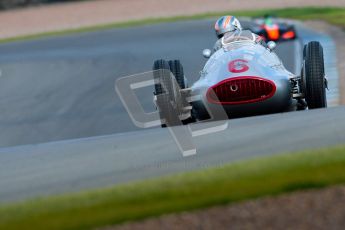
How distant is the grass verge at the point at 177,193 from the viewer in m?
5.62

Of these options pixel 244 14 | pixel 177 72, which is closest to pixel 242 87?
pixel 177 72

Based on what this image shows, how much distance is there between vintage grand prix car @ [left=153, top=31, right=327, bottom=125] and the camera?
8.99m

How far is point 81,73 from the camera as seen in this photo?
17.2 meters

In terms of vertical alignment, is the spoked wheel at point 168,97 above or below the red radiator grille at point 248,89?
below

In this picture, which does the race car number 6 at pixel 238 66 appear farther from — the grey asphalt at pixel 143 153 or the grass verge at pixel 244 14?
the grass verge at pixel 244 14

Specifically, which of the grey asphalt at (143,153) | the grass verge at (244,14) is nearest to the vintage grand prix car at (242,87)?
the grey asphalt at (143,153)

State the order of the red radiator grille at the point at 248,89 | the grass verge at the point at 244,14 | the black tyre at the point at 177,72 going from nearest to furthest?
the red radiator grille at the point at 248,89, the black tyre at the point at 177,72, the grass verge at the point at 244,14

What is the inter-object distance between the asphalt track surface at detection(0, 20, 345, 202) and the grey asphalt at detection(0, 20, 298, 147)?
0.7 inches

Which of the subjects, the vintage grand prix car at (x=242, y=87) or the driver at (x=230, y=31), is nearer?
the vintage grand prix car at (x=242, y=87)

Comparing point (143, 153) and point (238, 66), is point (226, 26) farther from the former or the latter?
point (143, 153)

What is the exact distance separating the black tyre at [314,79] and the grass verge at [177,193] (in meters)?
3.03

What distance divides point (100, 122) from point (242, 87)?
3.83 meters

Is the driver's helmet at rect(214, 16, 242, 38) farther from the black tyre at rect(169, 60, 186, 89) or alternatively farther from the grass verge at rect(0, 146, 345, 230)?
the grass verge at rect(0, 146, 345, 230)

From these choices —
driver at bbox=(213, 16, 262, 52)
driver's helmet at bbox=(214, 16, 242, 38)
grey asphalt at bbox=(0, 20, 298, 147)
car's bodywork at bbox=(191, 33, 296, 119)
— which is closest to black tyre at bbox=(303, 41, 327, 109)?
car's bodywork at bbox=(191, 33, 296, 119)
